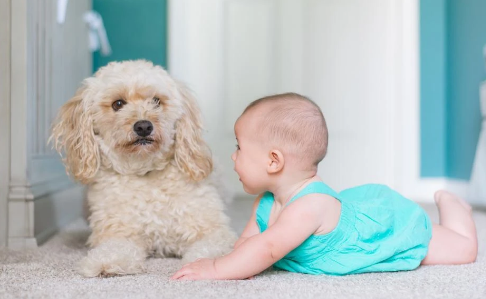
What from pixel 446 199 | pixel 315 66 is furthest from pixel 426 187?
pixel 446 199

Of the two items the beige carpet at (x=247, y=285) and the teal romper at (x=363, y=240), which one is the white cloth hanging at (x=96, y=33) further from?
the teal romper at (x=363, y=240)

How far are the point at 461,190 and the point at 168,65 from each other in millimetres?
2290

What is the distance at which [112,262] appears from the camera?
4.66 ft

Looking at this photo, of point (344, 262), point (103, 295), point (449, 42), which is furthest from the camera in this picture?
point (449, 42)

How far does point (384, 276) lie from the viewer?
4.66ft

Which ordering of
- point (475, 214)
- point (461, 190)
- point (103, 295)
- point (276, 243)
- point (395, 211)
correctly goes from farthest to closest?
point (461, 190) → point (475, 214) → point (395, 211) → point (276, 243) → point (103, 295)

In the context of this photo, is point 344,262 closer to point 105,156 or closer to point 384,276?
point 384,276

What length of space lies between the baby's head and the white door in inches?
112

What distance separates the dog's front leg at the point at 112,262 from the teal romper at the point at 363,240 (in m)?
0.36

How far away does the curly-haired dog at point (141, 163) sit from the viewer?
1.71m

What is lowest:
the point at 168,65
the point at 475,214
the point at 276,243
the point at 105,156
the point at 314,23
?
the point at 475,214

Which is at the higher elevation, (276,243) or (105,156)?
(105,156)

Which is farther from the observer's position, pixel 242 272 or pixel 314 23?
pixel 314 23

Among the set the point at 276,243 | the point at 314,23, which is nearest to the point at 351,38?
the point at 314,23
